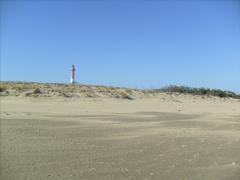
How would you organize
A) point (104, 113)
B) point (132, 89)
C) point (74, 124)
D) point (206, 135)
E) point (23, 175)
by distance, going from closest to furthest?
point (23, 175)
point (206, 135)
point (74, 124)
point (104, 113)
point (132, 89)

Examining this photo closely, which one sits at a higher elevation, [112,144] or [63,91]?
[63,91]

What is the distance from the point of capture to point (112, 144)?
8680 mm

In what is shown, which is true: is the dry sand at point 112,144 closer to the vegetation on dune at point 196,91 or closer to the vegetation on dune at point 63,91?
the vegetation on dune at point 63,91

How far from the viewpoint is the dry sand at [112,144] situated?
6.59 m

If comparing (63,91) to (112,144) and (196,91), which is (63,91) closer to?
(196,91)

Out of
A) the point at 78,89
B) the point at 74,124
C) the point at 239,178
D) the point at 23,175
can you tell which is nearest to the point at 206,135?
the point at 74,124

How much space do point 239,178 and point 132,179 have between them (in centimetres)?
135

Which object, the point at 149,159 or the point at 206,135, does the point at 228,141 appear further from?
the point at 149,159

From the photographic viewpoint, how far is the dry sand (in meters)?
6.59

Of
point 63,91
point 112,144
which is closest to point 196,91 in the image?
point 63,91

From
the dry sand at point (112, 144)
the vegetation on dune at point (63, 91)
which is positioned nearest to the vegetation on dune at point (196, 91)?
the vegetation on dune at point (63, 91)

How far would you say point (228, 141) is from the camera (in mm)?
9406

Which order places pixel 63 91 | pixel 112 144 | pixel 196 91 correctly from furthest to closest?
pixel 196 91 < pixel 63 91 < pixel 112 144

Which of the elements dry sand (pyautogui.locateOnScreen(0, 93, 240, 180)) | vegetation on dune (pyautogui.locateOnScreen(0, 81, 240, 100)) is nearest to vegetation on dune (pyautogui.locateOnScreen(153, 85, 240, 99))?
vegetation on dune (pyautogui.locateOnScreen(0, 81, 240, 100))
